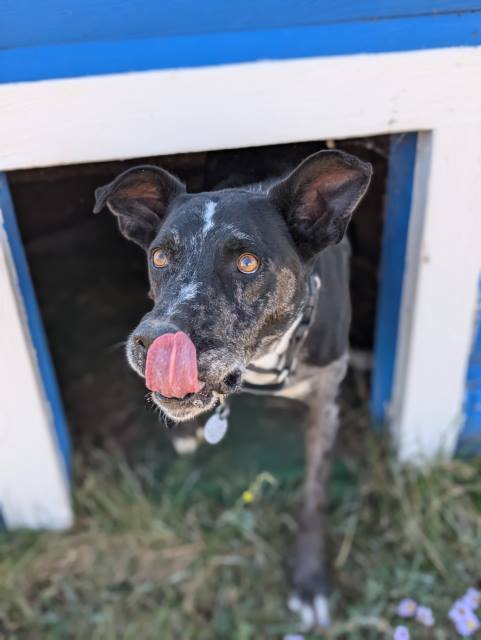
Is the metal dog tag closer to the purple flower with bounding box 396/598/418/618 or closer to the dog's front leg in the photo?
the dog's front leg

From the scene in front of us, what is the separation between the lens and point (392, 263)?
3.03 metres

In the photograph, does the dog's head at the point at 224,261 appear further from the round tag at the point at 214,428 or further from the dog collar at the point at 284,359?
the round tag at the point at 214,428

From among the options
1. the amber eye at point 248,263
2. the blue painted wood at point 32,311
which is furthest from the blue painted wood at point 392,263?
the blue painted wood at point 32,311

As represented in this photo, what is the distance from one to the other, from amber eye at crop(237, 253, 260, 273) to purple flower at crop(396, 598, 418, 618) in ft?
5.92

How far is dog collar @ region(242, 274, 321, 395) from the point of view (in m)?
2.38

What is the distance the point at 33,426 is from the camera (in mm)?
2861

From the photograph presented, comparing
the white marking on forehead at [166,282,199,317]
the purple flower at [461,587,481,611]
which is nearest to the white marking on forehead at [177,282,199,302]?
the white marking on forehead at [166,282,199,317]

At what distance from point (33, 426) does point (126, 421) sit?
1.05 metres

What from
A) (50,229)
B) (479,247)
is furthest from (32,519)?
(479,247)

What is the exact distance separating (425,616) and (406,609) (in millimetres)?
94

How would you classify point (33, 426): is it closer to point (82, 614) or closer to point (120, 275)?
point (82, 614)

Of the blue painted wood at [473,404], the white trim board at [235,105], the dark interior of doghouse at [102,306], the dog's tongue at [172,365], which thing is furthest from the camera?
the dark interior of doghouse at [102,306]

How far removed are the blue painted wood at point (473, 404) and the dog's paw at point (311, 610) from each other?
1.12m

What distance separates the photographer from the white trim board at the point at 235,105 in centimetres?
224
